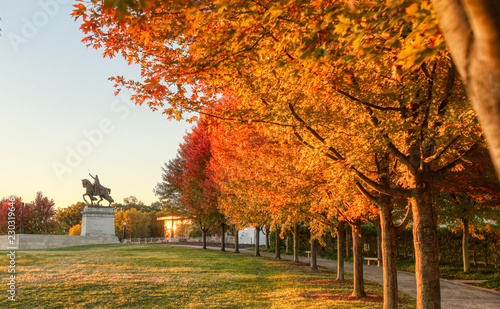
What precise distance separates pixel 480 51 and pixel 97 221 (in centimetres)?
4477

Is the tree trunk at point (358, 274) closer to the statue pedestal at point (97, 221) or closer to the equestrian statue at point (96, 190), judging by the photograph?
the statue pedestal at point (97, 221)

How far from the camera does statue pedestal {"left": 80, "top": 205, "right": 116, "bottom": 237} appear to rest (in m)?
41.2

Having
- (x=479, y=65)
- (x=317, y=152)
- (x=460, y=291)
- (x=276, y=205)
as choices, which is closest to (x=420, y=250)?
(x=317, y=152)

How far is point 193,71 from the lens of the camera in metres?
5.84

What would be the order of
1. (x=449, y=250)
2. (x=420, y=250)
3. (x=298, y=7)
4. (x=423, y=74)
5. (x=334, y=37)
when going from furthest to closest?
Answer: (x=449, y=250), (x=423, y=74), (x=420, y=250), (x=298, y=7), (x=334, y=37)

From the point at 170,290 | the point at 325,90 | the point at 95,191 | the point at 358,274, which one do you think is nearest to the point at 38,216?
the point at 95,191

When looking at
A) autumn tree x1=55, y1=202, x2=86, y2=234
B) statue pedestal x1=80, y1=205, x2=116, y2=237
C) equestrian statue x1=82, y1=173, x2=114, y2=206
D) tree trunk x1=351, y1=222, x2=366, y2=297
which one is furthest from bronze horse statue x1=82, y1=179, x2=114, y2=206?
tree trunk x1=351, y1=222, x2=366, y2=297

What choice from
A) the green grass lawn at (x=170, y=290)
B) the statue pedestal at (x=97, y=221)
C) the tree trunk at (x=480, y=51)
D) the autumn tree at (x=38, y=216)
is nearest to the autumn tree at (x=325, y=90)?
the tree trunk at (x=480, y=51)

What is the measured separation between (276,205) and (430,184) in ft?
25.4

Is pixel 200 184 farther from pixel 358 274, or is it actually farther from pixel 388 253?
pixel 388 253

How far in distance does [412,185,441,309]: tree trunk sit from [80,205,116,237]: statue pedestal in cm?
4045

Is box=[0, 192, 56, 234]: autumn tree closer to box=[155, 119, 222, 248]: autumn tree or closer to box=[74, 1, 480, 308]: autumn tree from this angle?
box=[155, 119, 222, 248]: autumn tree

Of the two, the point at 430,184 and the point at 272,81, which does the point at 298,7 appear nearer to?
the point at 272,81

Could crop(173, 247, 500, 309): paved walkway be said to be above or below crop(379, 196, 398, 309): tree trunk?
below
